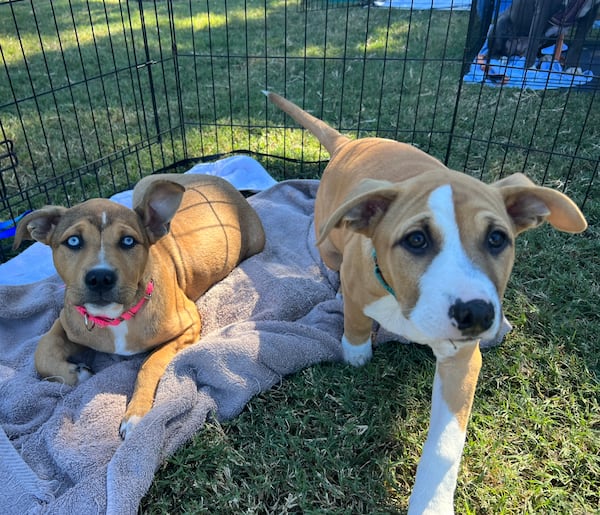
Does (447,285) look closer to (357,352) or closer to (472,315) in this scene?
(472,315)

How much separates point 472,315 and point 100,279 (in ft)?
5.88

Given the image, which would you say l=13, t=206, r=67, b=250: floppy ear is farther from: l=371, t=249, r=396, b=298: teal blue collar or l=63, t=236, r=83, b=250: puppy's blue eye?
l=371, t=249, r=396, b=298: teal blue collar

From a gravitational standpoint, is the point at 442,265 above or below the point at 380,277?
above

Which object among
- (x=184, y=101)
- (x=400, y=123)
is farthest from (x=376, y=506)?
(x=184, y=101)

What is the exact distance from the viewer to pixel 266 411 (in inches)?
115

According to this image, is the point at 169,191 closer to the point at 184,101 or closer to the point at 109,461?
the point at 109,461

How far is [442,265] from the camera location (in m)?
2.04

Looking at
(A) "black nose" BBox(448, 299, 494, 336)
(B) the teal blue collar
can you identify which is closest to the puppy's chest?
(B) the teal blue collar

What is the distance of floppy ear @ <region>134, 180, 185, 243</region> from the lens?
9.77ft

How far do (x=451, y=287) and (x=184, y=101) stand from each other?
5943 millimetres

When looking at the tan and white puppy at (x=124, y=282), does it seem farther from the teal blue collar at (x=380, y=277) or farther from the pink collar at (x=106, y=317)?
the teal blue collar at (x=380, y=277)

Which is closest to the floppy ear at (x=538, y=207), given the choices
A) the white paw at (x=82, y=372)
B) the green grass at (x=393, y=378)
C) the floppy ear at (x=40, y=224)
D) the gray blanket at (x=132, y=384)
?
the green grass at (x=393, y=378)

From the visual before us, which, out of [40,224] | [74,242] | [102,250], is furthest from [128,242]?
[40,224]

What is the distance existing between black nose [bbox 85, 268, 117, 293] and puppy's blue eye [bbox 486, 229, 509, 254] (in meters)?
1.79
